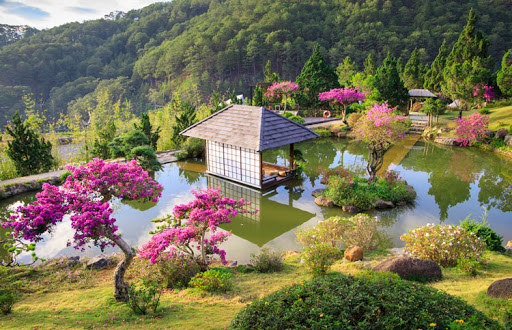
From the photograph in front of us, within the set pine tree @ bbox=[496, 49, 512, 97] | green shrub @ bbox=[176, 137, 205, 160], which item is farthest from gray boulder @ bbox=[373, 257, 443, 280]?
pine tree @ bbox=[496, 49, 512, 97]

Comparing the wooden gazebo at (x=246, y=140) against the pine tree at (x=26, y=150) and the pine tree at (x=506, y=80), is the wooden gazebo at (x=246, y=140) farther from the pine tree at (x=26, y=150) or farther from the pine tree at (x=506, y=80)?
the pine tree at (x=506, y=80)

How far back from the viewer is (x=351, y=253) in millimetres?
7320

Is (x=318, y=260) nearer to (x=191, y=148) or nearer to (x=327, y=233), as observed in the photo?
(x=327, y=233)

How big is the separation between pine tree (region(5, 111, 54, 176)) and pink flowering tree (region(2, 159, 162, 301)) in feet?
34.2

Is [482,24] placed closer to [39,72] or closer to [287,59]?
[287,59]

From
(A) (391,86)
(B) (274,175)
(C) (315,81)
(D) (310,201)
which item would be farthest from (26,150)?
(A) (391,86)

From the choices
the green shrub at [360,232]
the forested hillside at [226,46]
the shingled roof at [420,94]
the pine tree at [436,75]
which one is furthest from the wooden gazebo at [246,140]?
the forested hillside at [226,46]

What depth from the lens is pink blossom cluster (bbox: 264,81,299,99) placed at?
101ft

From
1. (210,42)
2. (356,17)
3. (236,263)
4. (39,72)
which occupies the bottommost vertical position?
(236,263)

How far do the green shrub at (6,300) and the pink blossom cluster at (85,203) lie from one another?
0.86m

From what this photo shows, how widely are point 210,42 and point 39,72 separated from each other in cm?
2852

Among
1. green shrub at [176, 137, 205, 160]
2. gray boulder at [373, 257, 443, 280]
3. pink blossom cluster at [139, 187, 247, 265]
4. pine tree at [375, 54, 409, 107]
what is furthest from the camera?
pine tree at [375, 54, 409, 107]

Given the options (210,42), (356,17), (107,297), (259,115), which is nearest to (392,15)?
(356,17)

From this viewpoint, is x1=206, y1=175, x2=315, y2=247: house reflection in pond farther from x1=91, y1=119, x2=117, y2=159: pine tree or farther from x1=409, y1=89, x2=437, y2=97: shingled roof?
x1=409, y1=89, x2=437, y2=97: shingled roof
